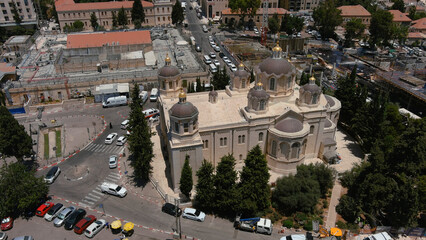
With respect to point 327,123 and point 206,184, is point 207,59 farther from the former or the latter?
point 206,184

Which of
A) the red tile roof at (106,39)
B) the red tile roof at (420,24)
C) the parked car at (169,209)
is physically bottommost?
the parked car at (169,209)

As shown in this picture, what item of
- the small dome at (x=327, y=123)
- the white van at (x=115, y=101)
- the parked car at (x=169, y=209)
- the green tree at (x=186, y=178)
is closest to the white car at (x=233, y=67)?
the white van at (x=115, y=101)

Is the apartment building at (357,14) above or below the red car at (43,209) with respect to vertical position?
above

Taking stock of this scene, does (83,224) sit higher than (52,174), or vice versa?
(52,174)

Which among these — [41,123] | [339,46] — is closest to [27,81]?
[41,123]

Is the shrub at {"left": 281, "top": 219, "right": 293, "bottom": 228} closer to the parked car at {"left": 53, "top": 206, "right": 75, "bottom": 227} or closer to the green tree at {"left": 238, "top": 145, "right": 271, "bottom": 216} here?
the green tree at {"left": 238, "top": 145, "right": 271, "bottom": 216}

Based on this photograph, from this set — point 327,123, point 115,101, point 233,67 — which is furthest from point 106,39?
point 327,123

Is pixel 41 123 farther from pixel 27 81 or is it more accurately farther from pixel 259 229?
pixel 259 229

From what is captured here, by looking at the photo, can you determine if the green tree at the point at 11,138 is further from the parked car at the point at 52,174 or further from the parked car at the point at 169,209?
the parked car at the point at 169,209
